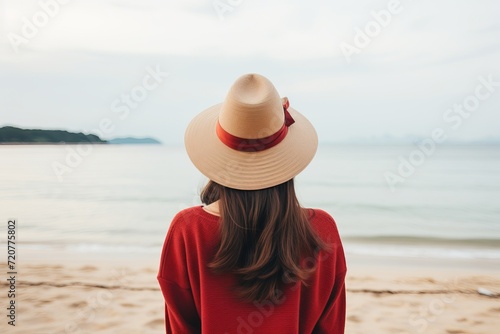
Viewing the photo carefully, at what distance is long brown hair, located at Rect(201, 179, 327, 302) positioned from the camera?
1307mm

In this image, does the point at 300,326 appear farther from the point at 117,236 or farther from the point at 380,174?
the point at 380,174

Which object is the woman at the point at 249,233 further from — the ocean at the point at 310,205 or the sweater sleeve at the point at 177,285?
the ocean at the point at 310,205

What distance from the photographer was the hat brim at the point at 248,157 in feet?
4.33

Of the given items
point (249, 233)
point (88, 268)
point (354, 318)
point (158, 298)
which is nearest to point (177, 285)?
point (249, 233)

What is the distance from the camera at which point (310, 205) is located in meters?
13.4

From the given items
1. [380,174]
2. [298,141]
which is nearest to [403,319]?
→ [298,141]

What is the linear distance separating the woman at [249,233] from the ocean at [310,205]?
264 millimetres

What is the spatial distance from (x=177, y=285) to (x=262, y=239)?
0.30 meters

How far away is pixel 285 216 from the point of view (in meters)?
1.31

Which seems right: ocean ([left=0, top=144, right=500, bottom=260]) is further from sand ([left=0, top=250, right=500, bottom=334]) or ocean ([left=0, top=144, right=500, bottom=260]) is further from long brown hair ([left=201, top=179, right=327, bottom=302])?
sand ([left=0, top=250, right=500, bottom=334])

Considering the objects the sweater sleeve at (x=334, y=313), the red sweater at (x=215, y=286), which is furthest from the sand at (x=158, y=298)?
→ the red sweater at (x=215, y=286)

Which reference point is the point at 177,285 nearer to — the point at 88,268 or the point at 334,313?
the point at 334,313

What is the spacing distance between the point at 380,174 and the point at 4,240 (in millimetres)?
15548

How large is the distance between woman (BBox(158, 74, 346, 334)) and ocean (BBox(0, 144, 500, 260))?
0.86ft
